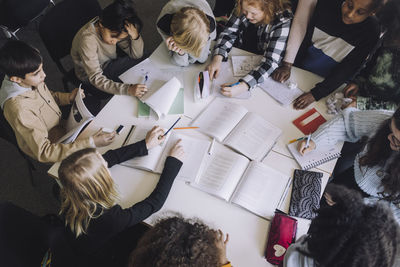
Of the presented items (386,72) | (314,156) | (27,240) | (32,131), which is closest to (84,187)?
(27,240)

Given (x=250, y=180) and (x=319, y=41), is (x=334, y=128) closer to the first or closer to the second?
(x=250, y=180)

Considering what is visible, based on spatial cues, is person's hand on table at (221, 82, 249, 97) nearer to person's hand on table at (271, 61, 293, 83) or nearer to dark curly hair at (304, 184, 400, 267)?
person's hand on table at (271, 61, 293, 83)

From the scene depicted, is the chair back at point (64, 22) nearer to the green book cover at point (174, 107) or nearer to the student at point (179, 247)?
the green book cover at point (174, 107)

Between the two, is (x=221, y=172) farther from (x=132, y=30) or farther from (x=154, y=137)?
(x=132, y=30)

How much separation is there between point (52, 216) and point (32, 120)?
0.52 meters

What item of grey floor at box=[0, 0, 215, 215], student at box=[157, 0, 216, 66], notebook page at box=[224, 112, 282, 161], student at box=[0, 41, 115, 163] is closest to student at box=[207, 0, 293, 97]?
student at box=[157, 0, 216, 66]

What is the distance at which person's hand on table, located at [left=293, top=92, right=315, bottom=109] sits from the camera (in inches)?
63.8

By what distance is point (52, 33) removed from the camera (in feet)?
5.87

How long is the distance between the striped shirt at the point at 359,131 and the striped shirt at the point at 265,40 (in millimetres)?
486

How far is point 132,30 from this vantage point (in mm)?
1827

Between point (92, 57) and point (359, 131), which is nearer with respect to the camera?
point (359, 131)

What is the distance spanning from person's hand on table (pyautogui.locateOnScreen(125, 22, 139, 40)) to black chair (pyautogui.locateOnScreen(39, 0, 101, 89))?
34 cm

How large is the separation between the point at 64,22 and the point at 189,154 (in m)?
1.24

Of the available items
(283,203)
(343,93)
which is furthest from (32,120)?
(343,93)
